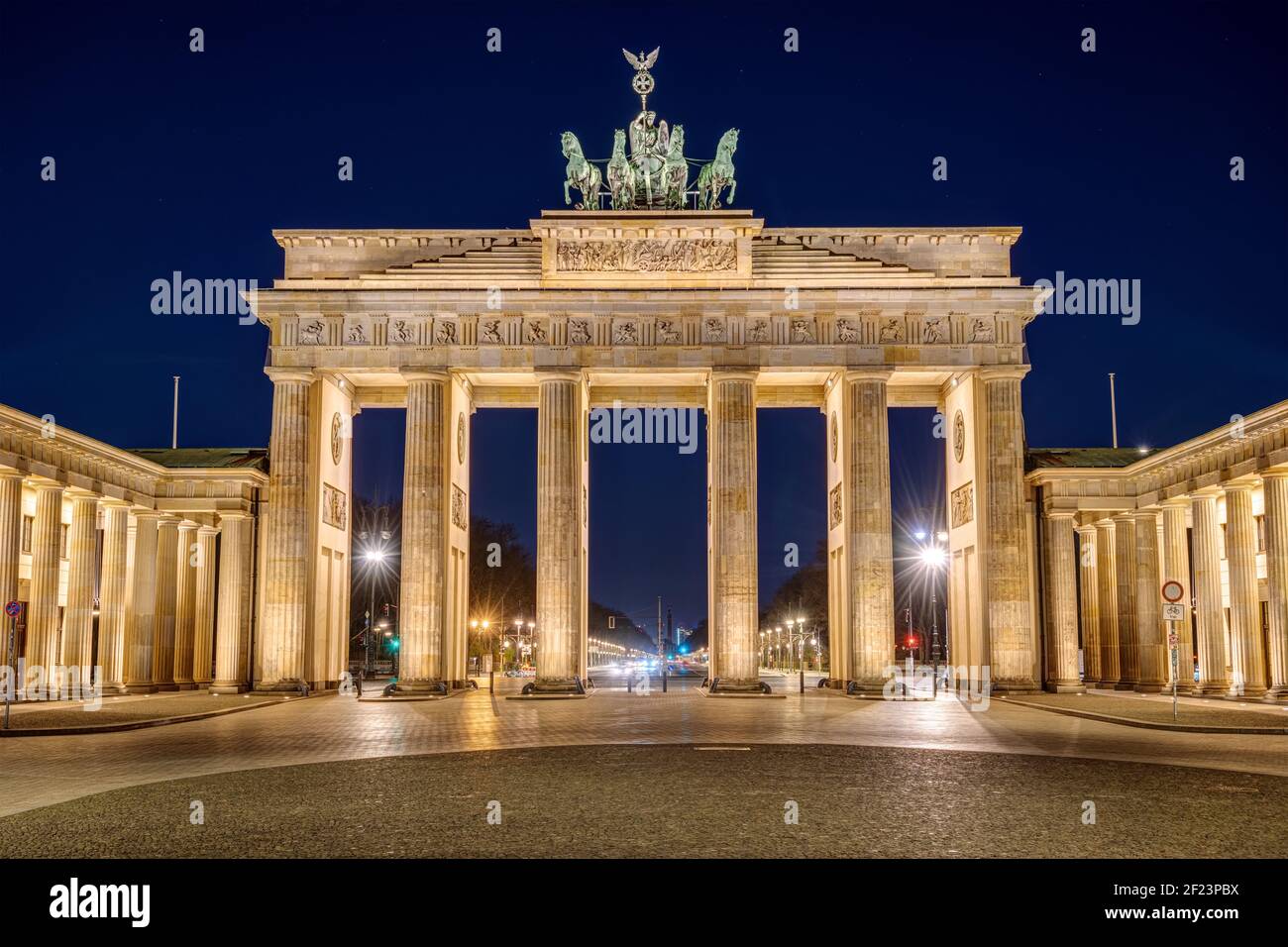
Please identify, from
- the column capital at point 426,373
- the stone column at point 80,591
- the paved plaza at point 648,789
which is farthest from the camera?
the column capital at point 426,373

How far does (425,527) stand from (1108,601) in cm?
2694

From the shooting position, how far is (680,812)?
12.2m

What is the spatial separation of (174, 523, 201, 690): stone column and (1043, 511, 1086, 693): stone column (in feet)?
110

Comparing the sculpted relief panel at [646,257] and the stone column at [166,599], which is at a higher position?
the sculpted relief panel at [646,257]

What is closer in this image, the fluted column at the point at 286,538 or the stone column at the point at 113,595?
the fluted column at the point at 286,538

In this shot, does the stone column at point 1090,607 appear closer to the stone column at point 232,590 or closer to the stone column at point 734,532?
the stone column at point 734,532

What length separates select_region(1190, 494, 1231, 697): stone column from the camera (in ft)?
127

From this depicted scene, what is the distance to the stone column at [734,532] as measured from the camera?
137ft

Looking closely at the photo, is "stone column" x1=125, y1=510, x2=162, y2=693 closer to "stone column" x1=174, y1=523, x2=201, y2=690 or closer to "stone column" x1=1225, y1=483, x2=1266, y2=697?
"stone column" x1=174, y1=523, x2=201, y2=690

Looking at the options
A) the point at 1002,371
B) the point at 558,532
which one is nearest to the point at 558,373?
the point at 558,532

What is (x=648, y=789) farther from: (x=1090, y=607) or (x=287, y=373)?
(x=1090, y=607)

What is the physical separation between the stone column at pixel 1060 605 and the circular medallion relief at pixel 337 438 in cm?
2786

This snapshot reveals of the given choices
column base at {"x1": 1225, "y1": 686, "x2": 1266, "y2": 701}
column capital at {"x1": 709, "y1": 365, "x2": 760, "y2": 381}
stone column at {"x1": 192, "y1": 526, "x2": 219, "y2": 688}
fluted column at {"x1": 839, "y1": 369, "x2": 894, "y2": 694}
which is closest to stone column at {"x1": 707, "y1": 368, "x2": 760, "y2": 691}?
column capital at {"x1": 709, "y1": 365, "x2": 760, "y2": 381}

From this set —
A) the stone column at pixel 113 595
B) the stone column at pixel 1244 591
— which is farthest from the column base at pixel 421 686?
the stone column at pixel 1244 591
